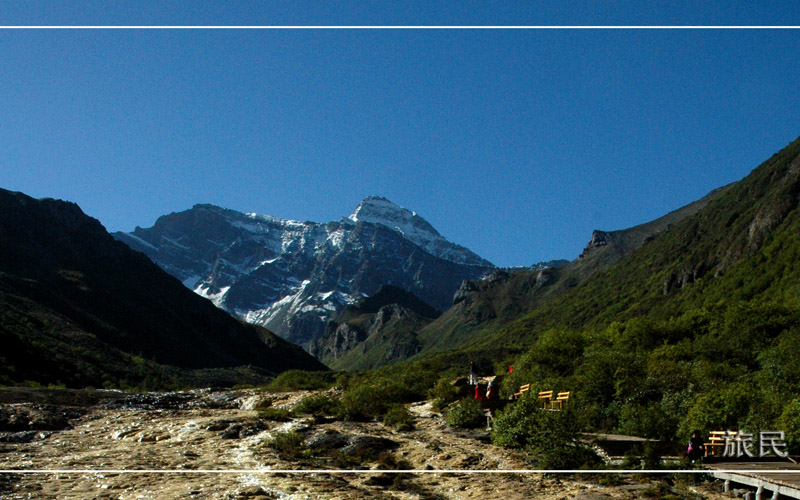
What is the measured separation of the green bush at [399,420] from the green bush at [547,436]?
7.32m

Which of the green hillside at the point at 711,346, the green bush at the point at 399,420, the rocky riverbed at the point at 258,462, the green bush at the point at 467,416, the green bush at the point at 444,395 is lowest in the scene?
the rocky riverbed at the point at 258,462

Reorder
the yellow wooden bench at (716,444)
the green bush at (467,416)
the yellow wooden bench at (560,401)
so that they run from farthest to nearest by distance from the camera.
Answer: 1. the green bush at (467,416)
2. the yellow wooden bench at (560,401)
3. the yellow wooden bench at (716,444)

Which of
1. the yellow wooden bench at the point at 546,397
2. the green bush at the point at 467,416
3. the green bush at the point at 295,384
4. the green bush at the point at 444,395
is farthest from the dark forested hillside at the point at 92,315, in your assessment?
the yellow wooden bench at the point at 546,397

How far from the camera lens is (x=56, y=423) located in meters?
35.6

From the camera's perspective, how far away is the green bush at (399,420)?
3328 centimetres

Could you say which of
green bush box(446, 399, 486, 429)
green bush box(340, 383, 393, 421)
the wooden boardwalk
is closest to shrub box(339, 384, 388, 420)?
green bush box(340, 383, 393, 421)

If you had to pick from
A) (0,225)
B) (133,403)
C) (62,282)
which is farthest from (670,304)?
(0,225)

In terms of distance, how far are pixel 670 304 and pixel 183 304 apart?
12720 centimetres

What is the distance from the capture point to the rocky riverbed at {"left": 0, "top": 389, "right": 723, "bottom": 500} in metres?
19.7

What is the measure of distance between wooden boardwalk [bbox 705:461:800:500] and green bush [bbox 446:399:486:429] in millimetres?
13604

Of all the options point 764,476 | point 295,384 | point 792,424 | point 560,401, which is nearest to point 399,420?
→ point 560,401

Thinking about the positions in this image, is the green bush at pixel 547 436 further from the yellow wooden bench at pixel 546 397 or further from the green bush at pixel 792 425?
the green bush at pixel 792 425

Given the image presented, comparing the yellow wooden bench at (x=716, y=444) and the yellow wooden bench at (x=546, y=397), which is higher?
the yellow wooden bench at (x=546, y=397)

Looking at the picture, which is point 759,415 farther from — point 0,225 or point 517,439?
point 0,225
